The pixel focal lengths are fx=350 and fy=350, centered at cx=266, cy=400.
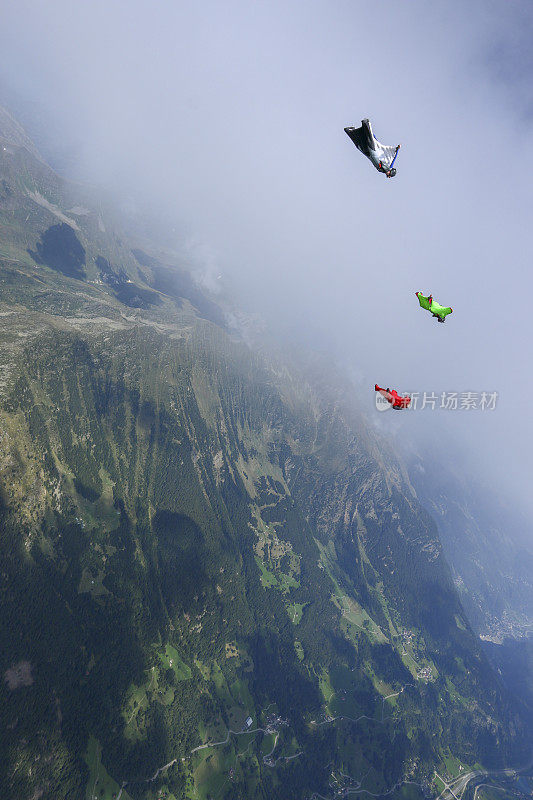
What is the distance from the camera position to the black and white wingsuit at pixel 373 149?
42500 millimetres

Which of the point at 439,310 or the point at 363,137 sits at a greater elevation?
the point at 363,137

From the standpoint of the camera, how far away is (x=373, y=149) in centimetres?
4481

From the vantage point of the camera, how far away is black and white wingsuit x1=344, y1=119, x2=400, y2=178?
42.5 meters

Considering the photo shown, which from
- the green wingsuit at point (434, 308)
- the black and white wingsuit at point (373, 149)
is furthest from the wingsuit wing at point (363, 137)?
the green wingsuit at point (434, 308)

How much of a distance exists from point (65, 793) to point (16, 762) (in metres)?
34.6

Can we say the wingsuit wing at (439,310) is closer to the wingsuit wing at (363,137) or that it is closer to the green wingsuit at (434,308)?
the green wingsuit at (434,308)

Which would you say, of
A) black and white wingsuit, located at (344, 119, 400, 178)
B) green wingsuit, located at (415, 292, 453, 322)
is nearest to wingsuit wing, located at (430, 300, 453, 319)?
green wingsuit, located at (415, 292, 453, 322)

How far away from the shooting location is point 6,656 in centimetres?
19600

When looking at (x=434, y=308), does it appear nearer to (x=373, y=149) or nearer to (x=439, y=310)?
(x=439, y=310)

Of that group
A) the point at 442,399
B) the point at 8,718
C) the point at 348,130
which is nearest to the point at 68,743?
the point at 8,718

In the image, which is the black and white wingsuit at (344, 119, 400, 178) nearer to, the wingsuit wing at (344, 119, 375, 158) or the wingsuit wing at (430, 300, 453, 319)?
the wingsuit wing at (344, 119, 375, 158)

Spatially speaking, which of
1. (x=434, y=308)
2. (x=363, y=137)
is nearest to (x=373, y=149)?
(x=363, y=137)

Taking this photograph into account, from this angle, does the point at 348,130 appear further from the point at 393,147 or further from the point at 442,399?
the point at 442,399

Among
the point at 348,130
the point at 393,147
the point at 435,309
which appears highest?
the point at 393,147
